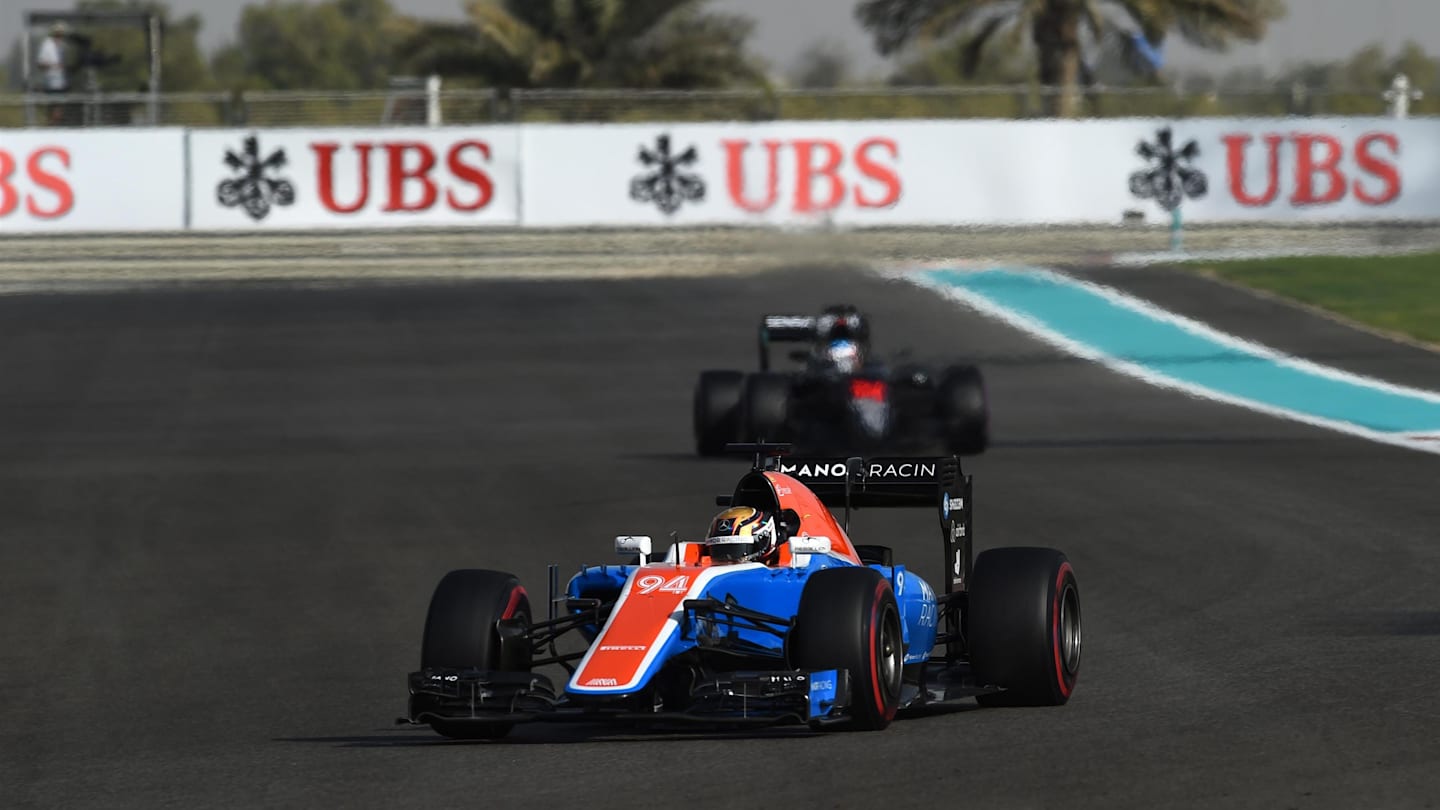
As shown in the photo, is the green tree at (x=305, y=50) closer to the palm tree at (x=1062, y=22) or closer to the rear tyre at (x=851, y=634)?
the palm tree at (x=1062, y=22)

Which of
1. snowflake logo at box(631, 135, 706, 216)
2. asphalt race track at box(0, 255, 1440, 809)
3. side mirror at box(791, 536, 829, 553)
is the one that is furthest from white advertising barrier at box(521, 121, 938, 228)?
side mirror at box(791, 536, 829, 553)

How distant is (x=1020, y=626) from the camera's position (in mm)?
9781

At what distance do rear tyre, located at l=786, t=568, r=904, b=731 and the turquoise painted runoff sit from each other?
14061 millimetres

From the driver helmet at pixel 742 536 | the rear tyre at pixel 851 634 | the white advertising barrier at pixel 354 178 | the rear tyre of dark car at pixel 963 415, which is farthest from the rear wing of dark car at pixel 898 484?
the white advertising barrier at pixel 354 178

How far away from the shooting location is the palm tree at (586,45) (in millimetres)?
55500

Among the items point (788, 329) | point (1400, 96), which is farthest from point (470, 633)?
point (1400, 96)

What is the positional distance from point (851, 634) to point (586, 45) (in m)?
47.9

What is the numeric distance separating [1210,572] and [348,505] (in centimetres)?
696

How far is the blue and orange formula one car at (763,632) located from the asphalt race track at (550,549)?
175 mm

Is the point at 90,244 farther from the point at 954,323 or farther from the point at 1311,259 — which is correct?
the point at 1311,259

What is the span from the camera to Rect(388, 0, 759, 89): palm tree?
55.5 metres

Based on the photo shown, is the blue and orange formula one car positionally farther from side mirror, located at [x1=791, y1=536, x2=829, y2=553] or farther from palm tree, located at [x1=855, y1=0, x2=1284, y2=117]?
palm tree, located at [x1=855, y1=0, x2=1284, y2=117]

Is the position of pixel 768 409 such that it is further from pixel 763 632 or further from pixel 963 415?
pixel 763 632

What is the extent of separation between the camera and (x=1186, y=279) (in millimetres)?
34656
